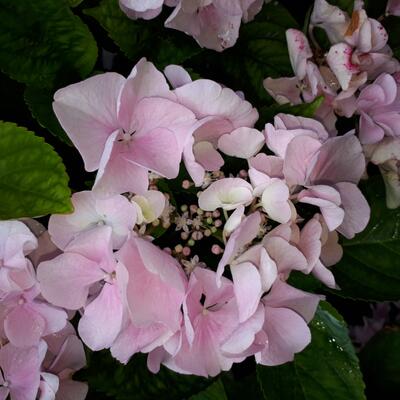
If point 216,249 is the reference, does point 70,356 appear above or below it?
below

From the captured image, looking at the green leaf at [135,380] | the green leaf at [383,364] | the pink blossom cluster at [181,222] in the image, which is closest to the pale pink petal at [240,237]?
the pink blossom cluster at [181,222]

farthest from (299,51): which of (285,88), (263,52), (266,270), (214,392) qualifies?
(214,392)

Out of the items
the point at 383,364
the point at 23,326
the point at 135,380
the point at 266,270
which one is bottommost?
the point at 383,364

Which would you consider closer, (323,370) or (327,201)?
(327,201)

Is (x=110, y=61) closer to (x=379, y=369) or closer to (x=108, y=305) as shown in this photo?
(x=108, y=305)

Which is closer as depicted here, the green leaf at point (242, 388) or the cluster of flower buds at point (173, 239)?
the cluster of flower buds at point (173, 239)

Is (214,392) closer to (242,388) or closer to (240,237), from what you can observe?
(242,388)

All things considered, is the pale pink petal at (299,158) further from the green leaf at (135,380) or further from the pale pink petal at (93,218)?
the green leaf at (135,380)
